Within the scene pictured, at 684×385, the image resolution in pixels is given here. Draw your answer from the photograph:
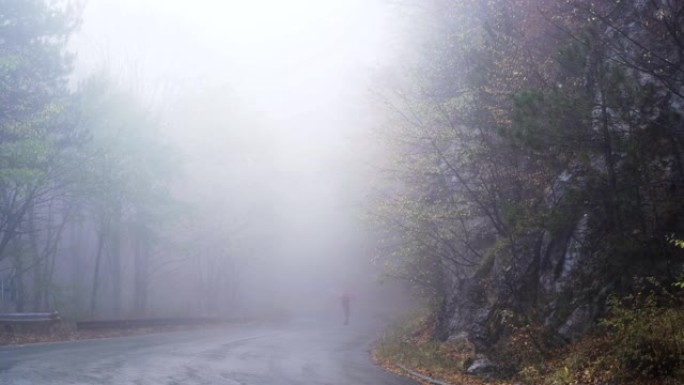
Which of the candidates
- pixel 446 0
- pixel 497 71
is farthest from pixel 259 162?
pixel 497 71

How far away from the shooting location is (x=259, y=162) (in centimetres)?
4578

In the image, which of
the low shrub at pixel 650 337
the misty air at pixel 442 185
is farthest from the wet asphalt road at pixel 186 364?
the low shrub at pixel 650 337

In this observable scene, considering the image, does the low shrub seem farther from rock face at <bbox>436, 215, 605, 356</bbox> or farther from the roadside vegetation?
rock face at <bbox>436, 215, 605, 356</bbox>

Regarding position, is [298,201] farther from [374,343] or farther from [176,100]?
[374,343]

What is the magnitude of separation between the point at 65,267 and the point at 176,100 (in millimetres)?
15852

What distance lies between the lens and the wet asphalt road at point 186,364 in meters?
11.3

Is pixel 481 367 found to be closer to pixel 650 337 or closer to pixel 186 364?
pixel 650 337

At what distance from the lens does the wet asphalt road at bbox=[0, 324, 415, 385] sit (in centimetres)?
1127

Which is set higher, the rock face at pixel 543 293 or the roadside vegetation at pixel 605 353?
the rock face at pixel 543 293

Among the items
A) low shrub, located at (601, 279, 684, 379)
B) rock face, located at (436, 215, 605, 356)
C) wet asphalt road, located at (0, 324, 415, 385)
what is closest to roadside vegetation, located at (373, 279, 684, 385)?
low shrub, located at (601, 279, 684, 379)

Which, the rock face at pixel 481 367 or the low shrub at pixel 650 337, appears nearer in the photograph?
the low shrub at pixel 650 337

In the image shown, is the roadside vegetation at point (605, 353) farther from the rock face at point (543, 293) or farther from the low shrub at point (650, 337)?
the rock face at point (543, 293)

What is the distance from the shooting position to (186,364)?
13789 millimetres

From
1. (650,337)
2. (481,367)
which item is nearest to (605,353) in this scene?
(650,337)
